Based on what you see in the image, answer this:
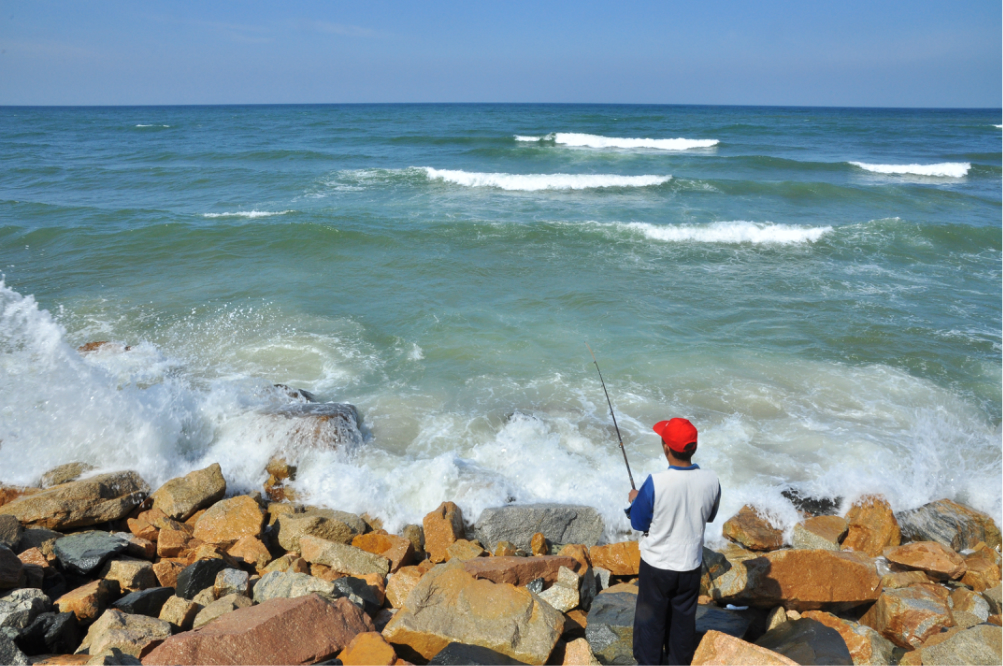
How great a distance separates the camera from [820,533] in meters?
5.82

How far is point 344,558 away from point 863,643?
3.71 m

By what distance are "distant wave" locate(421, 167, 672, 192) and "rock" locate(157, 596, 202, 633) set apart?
786 inches

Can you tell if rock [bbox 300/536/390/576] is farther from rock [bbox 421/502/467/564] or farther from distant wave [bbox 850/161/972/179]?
distant wave [bbox 850/161/972/179]

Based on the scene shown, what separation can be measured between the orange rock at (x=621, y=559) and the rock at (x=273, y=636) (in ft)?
6.70

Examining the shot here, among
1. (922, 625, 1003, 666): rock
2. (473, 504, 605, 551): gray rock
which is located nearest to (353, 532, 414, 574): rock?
(473, 504, 605, 551): gray rock

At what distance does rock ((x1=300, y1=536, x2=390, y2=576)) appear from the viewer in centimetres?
504

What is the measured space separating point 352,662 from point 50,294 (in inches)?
446

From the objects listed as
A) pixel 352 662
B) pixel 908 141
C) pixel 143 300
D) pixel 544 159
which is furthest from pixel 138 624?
pixel 908 141

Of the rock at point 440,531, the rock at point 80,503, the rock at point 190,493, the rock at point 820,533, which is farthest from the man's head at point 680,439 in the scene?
the rock at point 80,503

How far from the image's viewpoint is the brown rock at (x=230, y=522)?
18.1 ft

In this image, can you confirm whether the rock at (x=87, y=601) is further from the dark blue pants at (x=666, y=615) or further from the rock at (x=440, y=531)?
the dark blue pants at (x=666, y=615)

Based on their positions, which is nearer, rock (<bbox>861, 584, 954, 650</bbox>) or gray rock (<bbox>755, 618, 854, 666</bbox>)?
gray rock (<bbox>755, 618, 854, 666</bbox>)

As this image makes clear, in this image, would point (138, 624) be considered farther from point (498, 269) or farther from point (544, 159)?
point (544, 159)

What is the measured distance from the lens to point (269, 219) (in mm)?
16828
